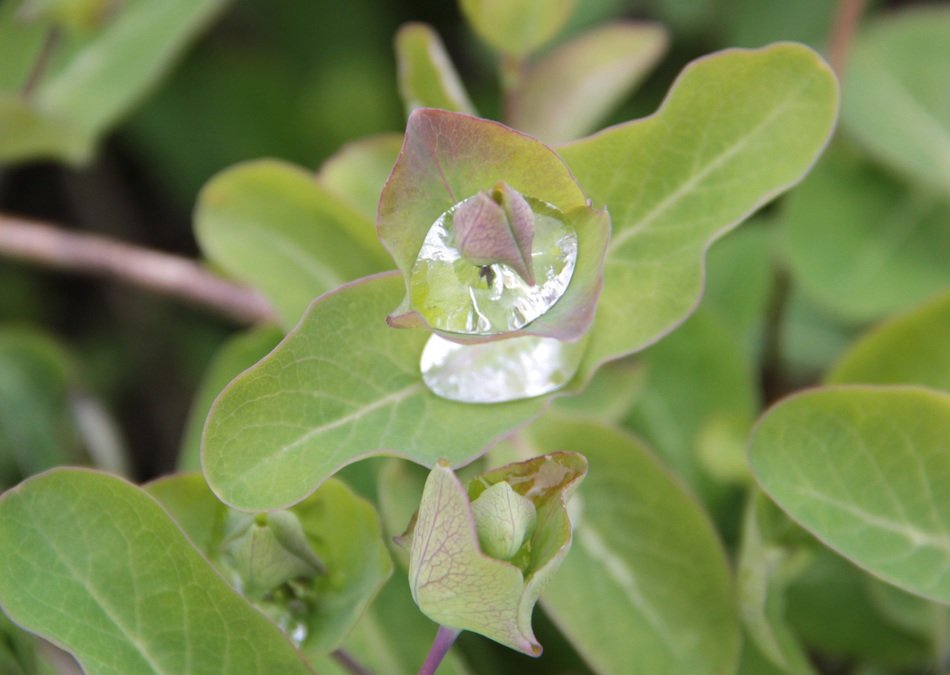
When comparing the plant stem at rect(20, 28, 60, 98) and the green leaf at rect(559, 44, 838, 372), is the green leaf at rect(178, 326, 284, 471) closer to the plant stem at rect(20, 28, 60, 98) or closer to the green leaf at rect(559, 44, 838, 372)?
the green leaf at rect(559, 44, 838, 372)

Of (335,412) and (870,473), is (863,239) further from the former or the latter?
(335,412)

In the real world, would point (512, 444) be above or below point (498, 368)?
below

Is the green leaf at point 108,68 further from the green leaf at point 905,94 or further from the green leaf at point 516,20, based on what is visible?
the green leaf at point 905,94

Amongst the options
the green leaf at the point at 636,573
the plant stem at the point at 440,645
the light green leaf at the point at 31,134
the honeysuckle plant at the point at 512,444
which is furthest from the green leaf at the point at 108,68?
the plant stem at the point at 440,645

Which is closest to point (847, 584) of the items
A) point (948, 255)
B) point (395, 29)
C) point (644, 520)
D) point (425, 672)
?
point (644, 520)

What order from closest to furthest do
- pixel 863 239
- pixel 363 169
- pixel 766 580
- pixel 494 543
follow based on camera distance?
pixel 494 543 < pixel 766 580 < pixel 363 169 < pixel 863 239

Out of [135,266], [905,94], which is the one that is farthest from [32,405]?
[905,94]
